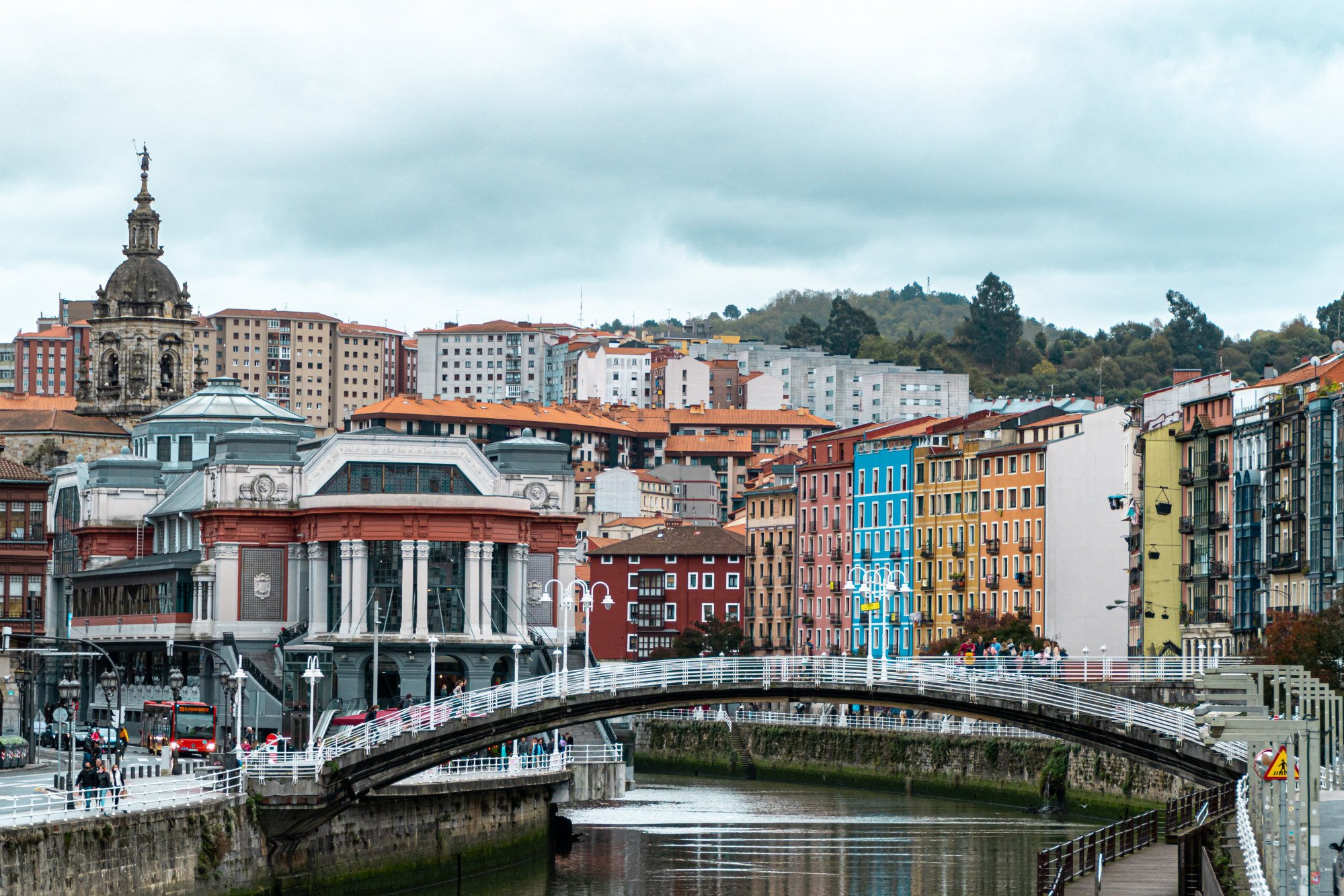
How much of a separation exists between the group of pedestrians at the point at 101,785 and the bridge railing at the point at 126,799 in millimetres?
36

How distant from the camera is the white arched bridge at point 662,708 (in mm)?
62656

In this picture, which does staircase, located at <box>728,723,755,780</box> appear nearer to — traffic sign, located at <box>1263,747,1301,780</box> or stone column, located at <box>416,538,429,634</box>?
stone column, located at <box>416,538,429,634</box>

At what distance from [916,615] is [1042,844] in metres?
66.4

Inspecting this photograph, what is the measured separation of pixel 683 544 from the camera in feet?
567

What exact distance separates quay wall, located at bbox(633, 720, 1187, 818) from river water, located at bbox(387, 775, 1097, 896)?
62.5 inches

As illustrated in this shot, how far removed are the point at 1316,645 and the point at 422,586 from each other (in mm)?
40318

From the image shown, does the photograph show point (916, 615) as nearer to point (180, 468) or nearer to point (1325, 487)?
point (180, 468)

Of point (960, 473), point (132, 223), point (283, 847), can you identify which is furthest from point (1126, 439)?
point (132, 223)

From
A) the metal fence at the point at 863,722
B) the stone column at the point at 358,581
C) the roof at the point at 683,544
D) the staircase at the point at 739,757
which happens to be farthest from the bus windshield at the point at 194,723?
the roof at the point at 683,544

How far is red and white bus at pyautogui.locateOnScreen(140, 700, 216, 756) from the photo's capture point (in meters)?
89.9

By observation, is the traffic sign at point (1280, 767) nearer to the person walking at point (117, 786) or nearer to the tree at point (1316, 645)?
the person walking at point (117, 786)

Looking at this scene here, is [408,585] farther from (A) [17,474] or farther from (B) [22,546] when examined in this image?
(A) [17,474]

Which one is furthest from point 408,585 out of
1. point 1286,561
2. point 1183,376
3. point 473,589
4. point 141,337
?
point 141,337

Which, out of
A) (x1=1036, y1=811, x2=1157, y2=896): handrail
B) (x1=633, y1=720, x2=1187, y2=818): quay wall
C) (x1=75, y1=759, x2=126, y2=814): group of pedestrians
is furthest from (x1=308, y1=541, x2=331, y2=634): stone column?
(x1=1036, y1=811, x2=1157, y2=896): handrail
